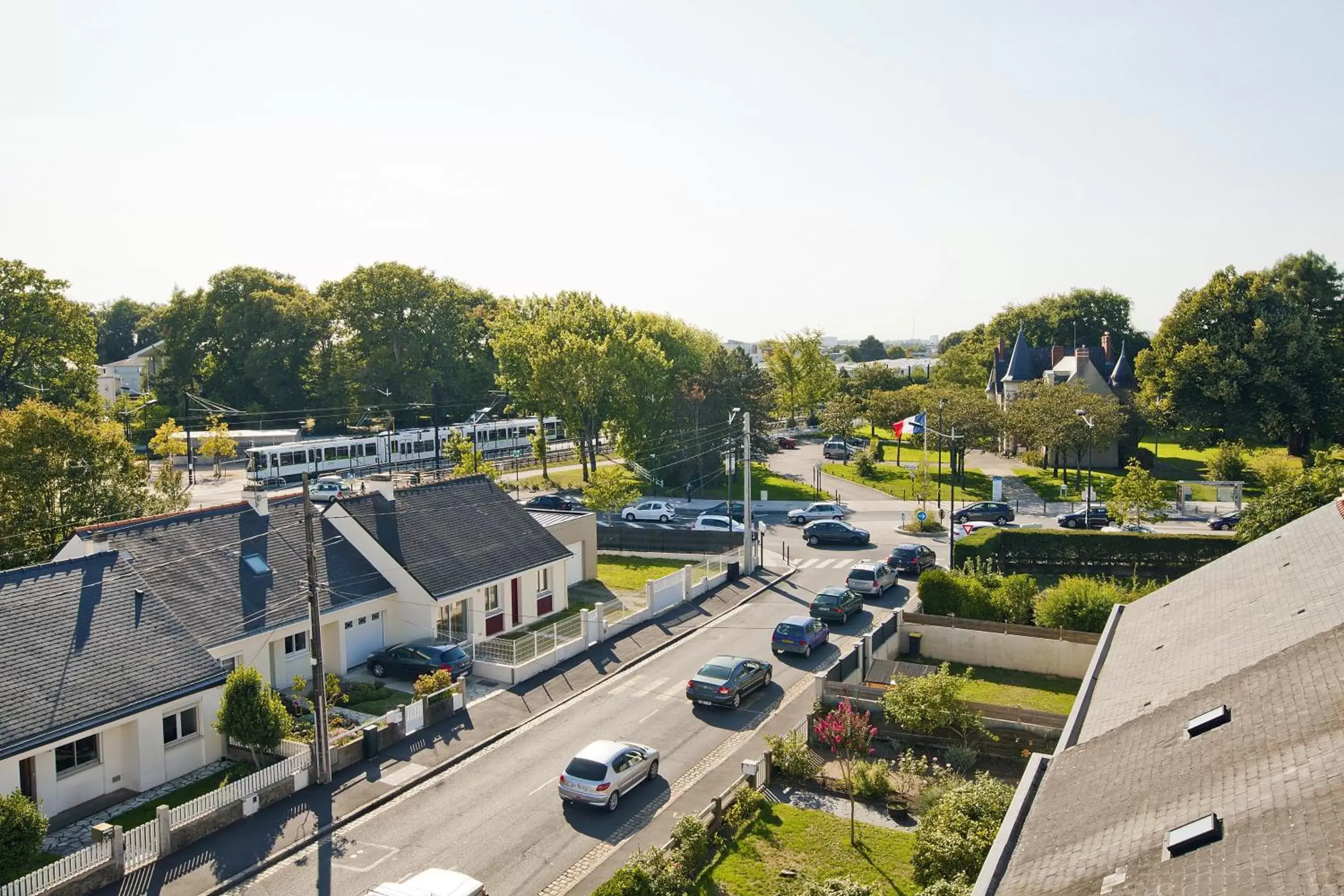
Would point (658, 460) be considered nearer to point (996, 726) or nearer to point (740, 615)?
point (740, 615)

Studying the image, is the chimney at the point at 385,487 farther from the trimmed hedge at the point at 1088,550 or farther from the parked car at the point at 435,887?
the trimmed hedge at the point at 1088,550

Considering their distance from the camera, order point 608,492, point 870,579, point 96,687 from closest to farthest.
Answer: point 96,687 → point 870,579 → point 608,492

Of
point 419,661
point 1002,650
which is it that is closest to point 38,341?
point 419,661

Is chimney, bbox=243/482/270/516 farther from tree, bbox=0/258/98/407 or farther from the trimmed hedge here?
tree, bbox=0/258/98/407

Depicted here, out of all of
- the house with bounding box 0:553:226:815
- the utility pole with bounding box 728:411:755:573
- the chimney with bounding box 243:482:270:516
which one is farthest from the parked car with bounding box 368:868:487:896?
the utility pole with bounding box 728:411:755:573

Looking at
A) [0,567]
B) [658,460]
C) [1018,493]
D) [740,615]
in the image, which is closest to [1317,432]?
[1018,493]

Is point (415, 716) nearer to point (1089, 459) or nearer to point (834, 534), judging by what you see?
point (834, 534)
